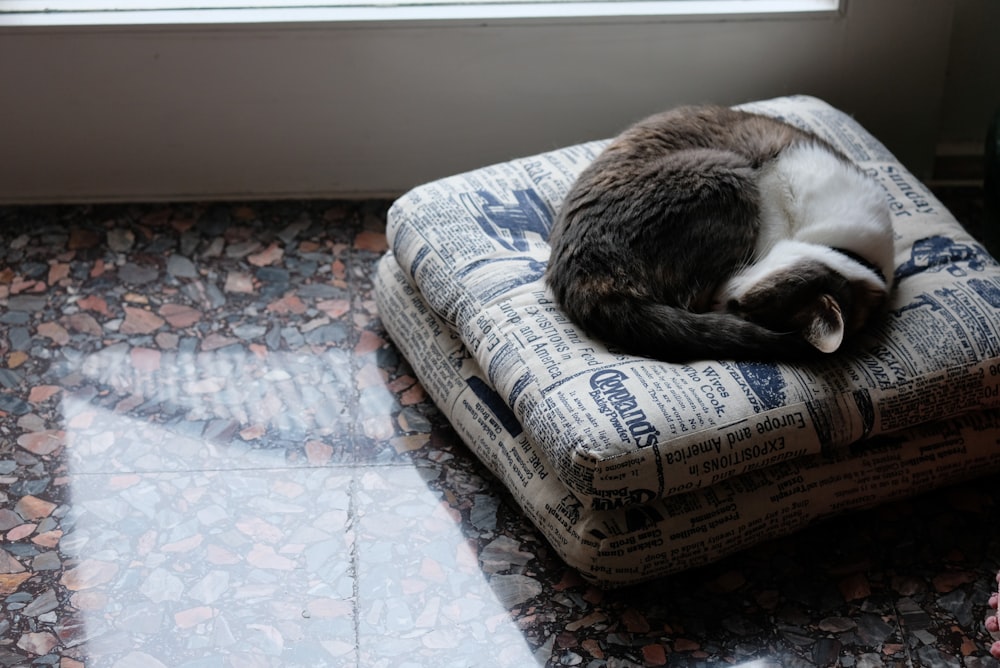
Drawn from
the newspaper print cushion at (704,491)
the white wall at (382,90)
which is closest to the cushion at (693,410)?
the newspaper print cushion at (704,491)

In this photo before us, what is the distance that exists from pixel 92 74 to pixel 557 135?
36.1 inches

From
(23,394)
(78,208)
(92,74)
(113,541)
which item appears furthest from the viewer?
(78,208)

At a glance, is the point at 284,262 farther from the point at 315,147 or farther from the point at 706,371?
the point at 706,371

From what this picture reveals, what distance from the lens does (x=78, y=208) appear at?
7.57 feet

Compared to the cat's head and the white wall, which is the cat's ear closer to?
the cat's head

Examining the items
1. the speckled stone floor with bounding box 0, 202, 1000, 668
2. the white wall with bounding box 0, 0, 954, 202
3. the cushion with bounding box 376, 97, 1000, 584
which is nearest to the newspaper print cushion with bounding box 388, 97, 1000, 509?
the cushion with bounding box 376, 97, 1000, 584

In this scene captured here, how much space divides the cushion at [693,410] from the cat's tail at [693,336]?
0.06 feet

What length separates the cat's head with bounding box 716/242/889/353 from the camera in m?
1.54

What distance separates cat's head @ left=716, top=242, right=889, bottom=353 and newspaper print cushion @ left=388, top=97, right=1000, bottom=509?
2.1 inches

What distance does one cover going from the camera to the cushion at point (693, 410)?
1.48 m

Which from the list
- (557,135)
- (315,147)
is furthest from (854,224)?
(315,147)

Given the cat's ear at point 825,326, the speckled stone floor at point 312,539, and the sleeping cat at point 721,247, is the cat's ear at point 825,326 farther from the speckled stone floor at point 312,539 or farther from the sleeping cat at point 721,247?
the speckled stone floor at point 312,539

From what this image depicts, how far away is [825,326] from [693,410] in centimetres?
22

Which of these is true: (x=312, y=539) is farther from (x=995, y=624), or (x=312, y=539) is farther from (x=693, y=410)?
(x=995, y=624)
